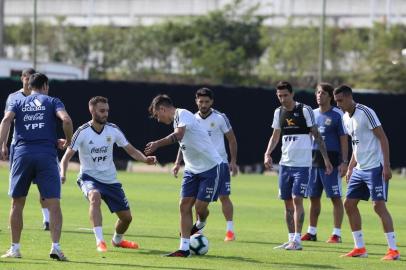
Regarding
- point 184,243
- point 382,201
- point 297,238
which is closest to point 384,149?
point 382,201

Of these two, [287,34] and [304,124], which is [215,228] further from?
[287,34]

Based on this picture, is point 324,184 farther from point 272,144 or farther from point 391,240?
point 391,240

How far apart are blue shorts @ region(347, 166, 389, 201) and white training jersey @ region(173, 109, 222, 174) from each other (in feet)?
5.99

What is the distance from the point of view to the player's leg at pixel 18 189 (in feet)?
47.5

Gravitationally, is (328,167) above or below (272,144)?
below

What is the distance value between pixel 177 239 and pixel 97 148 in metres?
2.54

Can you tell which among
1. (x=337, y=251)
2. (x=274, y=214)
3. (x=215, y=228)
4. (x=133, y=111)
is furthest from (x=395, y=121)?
(x=337, y=251)

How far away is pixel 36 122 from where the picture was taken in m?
14.4

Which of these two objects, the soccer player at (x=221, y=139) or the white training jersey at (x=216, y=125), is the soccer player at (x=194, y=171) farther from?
the white training jersey at (x=216, y=125)

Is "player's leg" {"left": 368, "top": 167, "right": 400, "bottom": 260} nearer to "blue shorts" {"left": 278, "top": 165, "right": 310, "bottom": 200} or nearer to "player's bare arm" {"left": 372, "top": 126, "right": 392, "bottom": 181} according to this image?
"player's bare arm" {"left": 372, "top": 126, "right": 392, "bottom": 181}

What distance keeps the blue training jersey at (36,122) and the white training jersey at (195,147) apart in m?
1.69

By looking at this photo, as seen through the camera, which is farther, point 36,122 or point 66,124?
point 36,122

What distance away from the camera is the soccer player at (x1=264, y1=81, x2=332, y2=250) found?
17.3m

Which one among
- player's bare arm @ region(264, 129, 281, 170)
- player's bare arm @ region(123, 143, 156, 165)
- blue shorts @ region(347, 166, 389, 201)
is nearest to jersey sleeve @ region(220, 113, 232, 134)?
player's bare arm @ region(264, 129, 281, 170)
